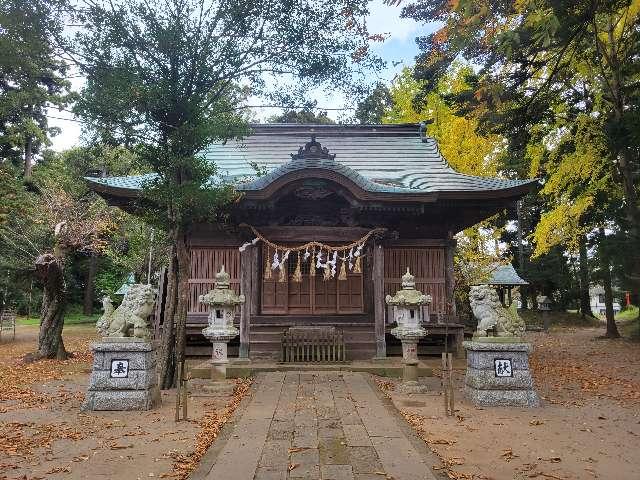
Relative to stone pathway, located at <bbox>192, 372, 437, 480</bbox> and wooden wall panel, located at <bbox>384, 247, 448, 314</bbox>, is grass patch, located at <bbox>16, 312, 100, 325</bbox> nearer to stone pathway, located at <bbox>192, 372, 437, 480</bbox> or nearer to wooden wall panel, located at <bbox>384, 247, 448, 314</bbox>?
wooden wall panel, located at <bbox>384, 247, 448, 314</bbox>

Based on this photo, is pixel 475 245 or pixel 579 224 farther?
pixel 475 245

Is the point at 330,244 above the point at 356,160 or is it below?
below

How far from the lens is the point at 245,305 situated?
11.9 m

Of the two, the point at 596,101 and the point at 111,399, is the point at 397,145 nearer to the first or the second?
the point at 596,101

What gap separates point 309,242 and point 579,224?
11922 mm

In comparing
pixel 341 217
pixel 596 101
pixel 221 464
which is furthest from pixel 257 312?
pixel 596 101

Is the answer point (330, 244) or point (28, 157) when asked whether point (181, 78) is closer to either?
point (330, 244)

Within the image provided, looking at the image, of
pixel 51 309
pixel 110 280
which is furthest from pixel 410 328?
pixel 110 280

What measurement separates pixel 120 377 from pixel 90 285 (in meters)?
28.4

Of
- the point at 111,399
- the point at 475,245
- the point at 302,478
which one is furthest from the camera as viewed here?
the point at 475,245

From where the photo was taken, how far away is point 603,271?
1873 centimetres

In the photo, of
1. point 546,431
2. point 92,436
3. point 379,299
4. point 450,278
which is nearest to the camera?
point 92,436

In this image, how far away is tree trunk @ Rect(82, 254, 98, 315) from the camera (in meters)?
32.2

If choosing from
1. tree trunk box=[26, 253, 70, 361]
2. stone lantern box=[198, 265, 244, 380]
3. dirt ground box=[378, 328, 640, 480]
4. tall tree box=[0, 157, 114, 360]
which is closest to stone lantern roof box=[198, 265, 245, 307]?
stone lantern box=[198, 265, 244, 380]
